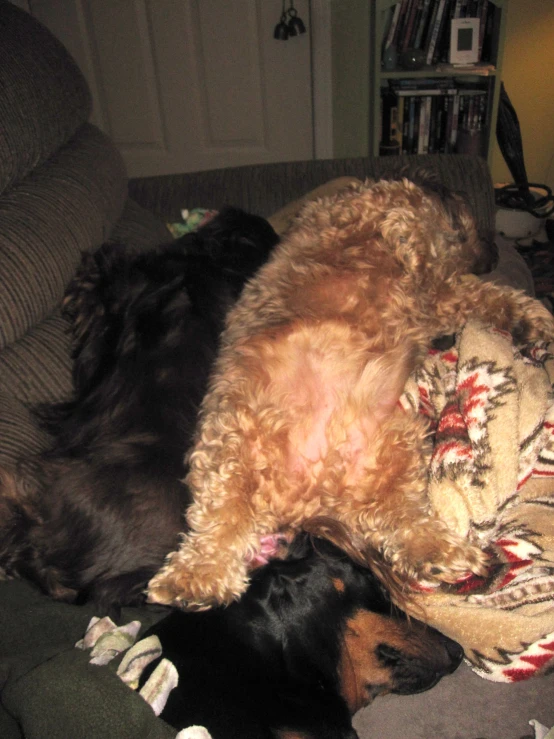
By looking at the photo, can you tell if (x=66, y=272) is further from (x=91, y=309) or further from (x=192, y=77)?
(x=192, y=77)

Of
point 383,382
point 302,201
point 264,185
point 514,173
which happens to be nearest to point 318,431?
point 383,382

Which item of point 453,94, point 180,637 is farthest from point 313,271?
point 453,94

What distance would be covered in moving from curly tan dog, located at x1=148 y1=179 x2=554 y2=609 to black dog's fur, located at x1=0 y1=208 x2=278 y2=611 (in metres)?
0.08

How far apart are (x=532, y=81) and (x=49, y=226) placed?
4349 mm

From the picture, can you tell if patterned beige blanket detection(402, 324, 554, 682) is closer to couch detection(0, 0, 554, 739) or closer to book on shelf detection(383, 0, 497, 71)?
couch detection(0, 0, 554, 739)

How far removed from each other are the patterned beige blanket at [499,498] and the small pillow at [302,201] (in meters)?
1.15

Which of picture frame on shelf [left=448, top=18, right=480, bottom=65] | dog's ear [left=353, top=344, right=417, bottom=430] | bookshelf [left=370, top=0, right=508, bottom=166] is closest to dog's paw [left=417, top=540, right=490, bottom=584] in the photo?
dog's ear [left=353, top=344, right=417, bottom=430]

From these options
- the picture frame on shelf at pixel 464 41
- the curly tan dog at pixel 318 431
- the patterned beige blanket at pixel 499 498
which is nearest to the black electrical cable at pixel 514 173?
the picture frame on shelf at pixel 464 41

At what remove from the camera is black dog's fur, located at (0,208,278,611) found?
4.53 feet

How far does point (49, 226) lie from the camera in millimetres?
1763

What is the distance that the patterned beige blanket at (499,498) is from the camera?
1.22 meters

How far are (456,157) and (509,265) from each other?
2.23 ft

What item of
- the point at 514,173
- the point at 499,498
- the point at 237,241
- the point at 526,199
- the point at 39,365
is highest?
the point at 237,241

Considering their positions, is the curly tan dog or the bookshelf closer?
the curly tan dog
